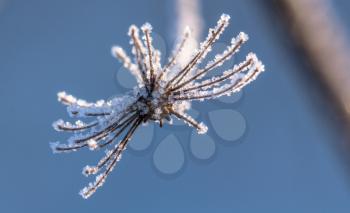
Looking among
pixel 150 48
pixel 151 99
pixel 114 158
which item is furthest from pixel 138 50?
pixel 114 158

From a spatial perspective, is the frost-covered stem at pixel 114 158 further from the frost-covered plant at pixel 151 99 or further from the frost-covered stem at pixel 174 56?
the frost-covered stem at pixel 174 56

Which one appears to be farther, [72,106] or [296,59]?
[72,106]

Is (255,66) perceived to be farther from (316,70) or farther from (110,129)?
(316,70)

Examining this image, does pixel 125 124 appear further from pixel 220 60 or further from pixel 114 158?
pixel 220 60

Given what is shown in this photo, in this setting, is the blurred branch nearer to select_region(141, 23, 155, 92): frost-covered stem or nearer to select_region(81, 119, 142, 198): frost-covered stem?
select_region(141, 23, 155, 92): frost-covered stem

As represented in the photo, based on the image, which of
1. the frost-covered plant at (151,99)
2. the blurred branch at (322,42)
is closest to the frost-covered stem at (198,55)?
the frost-covered plant at (151,99)

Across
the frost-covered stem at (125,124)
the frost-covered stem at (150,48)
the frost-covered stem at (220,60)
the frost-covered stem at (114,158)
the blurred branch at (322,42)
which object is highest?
the frost-covered stem at (150,48)

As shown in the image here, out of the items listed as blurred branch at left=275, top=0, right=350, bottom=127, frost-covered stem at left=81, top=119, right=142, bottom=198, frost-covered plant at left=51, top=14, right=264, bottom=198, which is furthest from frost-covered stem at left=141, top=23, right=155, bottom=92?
blurred branch at left=275, top=0, right=350, bottom=127

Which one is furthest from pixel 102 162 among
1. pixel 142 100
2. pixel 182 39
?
pixel 182 39
